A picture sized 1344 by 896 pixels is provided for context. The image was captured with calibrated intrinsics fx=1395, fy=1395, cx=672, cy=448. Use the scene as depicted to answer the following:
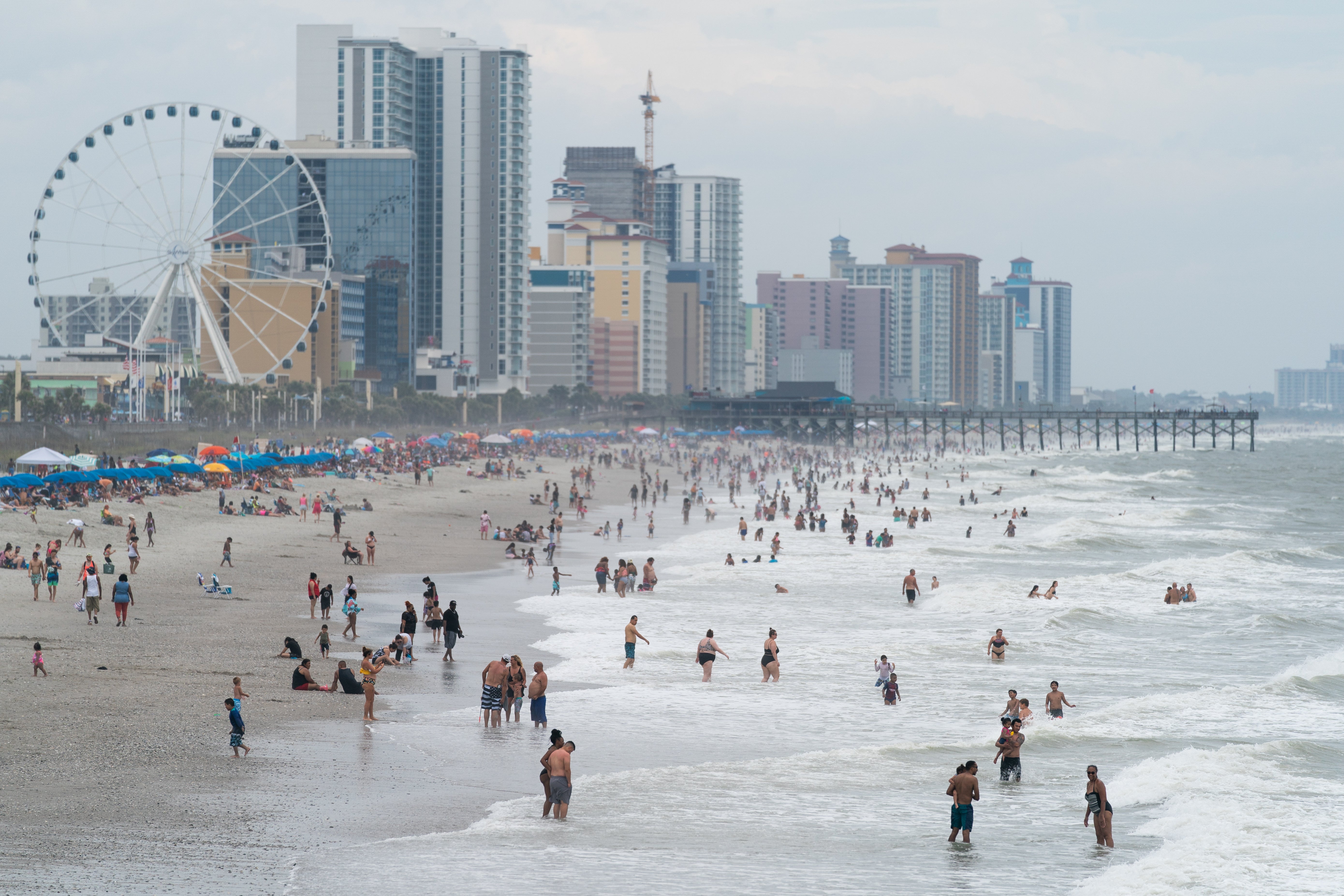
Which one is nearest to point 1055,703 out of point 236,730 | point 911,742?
point 911,742

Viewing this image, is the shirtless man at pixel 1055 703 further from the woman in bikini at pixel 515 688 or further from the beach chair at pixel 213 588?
the beach chair at pixel 213 588

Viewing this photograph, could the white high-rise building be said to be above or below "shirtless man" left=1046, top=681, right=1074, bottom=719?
above

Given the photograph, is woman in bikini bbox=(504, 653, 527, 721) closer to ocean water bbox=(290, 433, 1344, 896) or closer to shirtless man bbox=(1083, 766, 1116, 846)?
ocean water bbox=(290, 433, 1344, 896)

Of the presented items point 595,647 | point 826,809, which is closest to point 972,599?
point 595,647

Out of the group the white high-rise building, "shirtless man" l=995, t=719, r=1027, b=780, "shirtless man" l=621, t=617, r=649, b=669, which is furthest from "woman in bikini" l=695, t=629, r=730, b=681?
the white high-rise building

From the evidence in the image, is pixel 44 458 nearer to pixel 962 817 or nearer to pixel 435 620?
pixel 435 620

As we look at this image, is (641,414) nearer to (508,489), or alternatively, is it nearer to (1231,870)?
(508,489)
